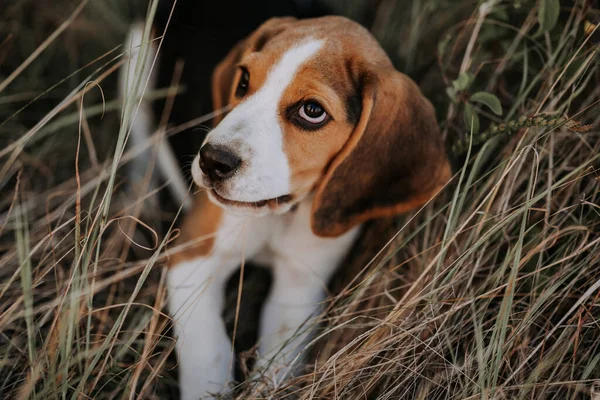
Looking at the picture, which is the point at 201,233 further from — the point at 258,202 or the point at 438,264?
→ the point at 438,264

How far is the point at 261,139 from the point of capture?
2092mm

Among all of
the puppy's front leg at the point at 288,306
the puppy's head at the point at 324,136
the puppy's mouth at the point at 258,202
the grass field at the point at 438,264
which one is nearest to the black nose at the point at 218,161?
the puppy's head at the point at 324,136

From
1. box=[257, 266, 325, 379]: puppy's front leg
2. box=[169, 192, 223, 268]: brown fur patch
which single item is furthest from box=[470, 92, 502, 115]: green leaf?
box=[169, 192, 223, 268]: brown fur patch

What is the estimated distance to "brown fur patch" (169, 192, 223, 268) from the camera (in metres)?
2.64

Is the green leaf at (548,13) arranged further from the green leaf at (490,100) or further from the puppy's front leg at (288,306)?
the puppy's front leg at (288,306)

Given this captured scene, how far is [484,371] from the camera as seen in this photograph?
6.68 ft

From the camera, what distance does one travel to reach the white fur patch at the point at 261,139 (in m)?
2.06

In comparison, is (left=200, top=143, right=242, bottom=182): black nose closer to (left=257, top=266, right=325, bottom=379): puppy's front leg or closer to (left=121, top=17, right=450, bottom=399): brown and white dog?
(left=121, top=17, right=450, bottom=399): brown and white dog

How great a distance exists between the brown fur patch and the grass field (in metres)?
0.12

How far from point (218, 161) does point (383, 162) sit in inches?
28.1

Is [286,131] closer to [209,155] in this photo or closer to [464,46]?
[209,155]

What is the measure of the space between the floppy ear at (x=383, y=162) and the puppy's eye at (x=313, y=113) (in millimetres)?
170

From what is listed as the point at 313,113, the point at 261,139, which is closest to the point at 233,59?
the point at 313,113

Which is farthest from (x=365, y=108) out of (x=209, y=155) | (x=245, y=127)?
(x=209, y=155)
